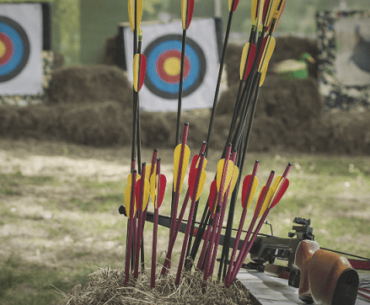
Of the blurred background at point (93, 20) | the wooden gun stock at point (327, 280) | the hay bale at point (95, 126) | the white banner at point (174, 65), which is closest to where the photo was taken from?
the wooden gun stock at point (327, 280)

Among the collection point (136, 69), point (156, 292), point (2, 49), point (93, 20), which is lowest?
point (156, 292)

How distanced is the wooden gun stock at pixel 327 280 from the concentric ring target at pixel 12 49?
3350 mm

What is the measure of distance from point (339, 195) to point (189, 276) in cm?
159

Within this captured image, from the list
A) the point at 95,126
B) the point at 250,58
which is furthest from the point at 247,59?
the point at 95,126

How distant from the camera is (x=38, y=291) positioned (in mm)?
867

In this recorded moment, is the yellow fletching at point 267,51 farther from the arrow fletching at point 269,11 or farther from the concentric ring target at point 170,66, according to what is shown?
the concentric ring target at point 170,66

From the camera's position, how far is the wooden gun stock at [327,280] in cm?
45

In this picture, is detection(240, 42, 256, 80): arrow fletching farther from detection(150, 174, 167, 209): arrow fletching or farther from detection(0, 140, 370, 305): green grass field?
detection(0, 140, 370, 305): green grass field

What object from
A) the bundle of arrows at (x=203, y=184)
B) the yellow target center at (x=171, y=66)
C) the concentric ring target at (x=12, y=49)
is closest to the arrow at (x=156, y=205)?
the bundle of arrows at (x=203, y=184)

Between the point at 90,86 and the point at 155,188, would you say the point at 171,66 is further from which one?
the point at 155,188

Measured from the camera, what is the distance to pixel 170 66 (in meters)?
3.38

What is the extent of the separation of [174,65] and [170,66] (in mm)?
40

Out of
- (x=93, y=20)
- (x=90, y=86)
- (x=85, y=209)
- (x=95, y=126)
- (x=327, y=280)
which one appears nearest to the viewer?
(x=327, y=280)

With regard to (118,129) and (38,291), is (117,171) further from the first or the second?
(38,291)
